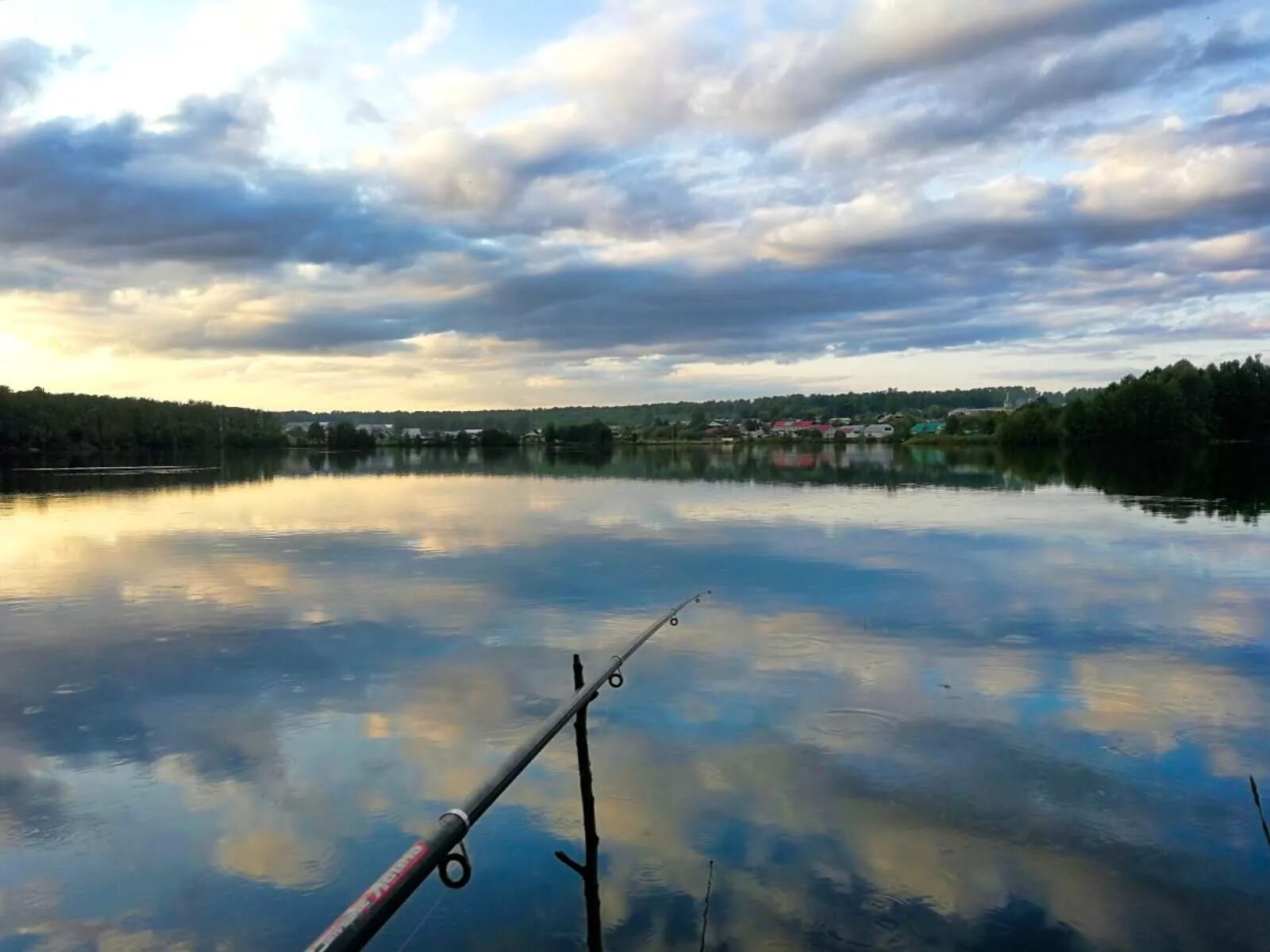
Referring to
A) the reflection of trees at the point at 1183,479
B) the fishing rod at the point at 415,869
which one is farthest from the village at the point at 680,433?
the fishing rod at the point at 415,869

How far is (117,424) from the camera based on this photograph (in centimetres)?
13288

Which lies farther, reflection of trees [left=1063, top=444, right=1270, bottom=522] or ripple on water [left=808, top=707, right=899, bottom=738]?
reflection of trees [left=1063, top=444, right=1270, bottom=522]

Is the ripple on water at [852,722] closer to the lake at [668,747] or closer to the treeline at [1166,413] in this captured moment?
the lake at [668,747]

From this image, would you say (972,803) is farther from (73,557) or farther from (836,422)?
(836,422)

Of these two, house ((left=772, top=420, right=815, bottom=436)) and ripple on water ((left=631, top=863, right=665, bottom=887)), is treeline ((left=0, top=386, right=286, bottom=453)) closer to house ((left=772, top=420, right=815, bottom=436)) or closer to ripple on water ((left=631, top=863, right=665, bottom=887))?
house ((left=772, top=420, right=815, bottom=436))

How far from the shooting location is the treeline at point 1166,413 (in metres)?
101

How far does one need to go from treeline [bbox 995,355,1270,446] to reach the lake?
87.5 m

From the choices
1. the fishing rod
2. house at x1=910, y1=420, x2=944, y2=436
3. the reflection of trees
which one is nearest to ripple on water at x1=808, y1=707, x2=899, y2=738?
the fishing rod

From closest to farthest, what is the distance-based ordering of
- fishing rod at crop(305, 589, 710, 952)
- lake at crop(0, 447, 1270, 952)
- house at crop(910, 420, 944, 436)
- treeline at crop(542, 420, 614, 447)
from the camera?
fishing rod at crop(305, 589, 710, 952)
lake at crop(0, 447, 1270, 952)
house at crop(910, 420, 944, 436)
treeline at crop(542, 420, 614, 447)

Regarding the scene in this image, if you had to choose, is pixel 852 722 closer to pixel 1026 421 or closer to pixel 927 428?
pixel 1026 421

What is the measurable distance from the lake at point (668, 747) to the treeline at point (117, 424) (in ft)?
376

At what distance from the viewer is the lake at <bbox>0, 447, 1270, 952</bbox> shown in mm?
6387

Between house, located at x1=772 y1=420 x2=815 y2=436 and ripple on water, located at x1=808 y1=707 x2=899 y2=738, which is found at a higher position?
house, located at x1=772 y1=420 x2=815 y2=436

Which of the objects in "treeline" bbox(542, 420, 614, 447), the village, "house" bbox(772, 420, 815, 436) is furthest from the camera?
"house" bbox(772, 420, 815, 436)
